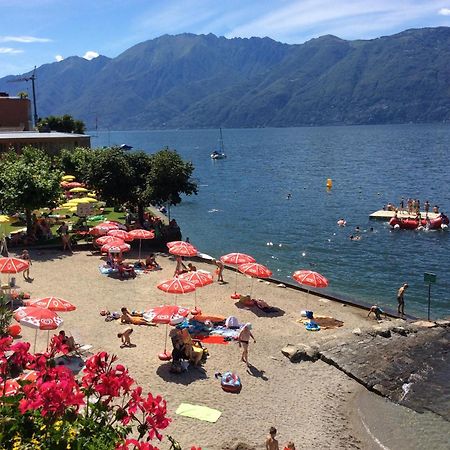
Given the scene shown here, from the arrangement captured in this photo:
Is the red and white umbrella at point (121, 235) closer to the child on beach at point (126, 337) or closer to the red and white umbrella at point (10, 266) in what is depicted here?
the red and white umbrella at point (10, 266)

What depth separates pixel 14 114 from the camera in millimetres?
82688

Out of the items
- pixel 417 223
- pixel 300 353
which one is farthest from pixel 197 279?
pixel 417 223

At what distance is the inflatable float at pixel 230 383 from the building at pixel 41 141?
136 feet

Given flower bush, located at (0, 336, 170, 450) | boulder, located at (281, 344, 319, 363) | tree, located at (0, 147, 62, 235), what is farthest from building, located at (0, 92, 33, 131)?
flower bush, located at (0, 336, 170, 450)

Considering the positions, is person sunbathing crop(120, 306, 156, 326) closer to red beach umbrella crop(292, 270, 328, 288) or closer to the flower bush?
red beach umbrella crop(292, 270, 328, 288)

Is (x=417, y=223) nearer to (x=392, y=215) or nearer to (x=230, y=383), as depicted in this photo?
(x=392, y=215)

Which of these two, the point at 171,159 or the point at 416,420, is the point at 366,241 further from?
the point at 416,420

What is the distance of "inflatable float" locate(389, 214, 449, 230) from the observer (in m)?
49.9

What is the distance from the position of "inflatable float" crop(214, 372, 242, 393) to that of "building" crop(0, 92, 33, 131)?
2889 inches

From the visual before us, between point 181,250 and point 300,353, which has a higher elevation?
point 181,250

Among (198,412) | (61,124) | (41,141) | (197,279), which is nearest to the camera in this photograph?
(198,412)

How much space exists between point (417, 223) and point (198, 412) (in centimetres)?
4029

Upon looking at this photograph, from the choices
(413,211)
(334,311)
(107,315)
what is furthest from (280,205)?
(107,315)

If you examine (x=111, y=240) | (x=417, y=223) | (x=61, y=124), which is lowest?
(x=417, y=223)
